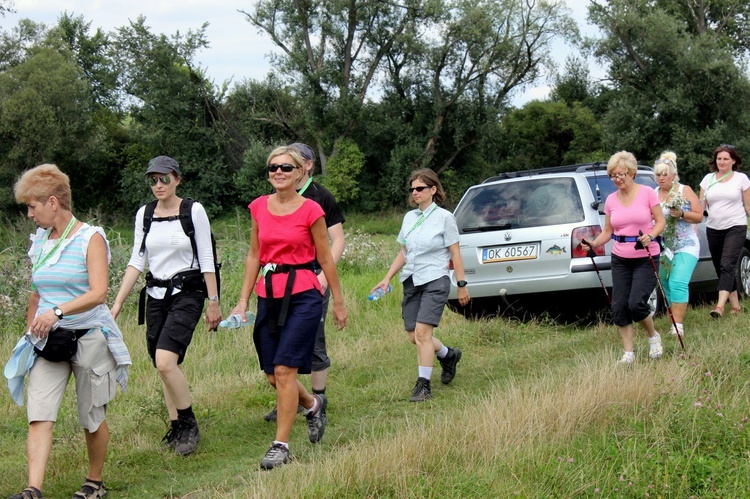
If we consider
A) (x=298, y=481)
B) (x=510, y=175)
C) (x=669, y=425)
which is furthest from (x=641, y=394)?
(x=510, y=175)

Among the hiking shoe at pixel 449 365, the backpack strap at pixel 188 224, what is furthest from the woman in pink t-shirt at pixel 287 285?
the hiking shoe at pixel 449 365

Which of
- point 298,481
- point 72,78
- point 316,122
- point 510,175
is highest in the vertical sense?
point 72,78

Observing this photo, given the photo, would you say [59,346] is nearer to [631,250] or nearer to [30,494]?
[30,494]

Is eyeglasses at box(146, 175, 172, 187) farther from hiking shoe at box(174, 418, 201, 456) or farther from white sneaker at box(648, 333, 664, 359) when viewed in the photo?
white sneaker at box(648, 333, 664, 359)

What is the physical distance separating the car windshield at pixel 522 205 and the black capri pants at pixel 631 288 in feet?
5.25

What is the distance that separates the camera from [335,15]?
4475cm

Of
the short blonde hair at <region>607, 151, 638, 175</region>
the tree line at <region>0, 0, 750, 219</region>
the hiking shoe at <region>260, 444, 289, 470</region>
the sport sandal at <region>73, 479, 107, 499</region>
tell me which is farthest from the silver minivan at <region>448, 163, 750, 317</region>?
the tree line at <region>0, 0, 750, 219</region>

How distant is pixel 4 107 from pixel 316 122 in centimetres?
1456

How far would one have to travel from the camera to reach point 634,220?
7.84 metres

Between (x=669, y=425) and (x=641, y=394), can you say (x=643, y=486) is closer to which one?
(x=669, y=425)

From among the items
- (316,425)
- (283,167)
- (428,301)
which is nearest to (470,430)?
(316,425)

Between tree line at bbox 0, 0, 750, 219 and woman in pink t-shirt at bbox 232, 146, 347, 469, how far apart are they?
3833 centimetres

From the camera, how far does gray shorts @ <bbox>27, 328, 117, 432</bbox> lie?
195 inches

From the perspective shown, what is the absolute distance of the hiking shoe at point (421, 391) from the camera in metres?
7.36
